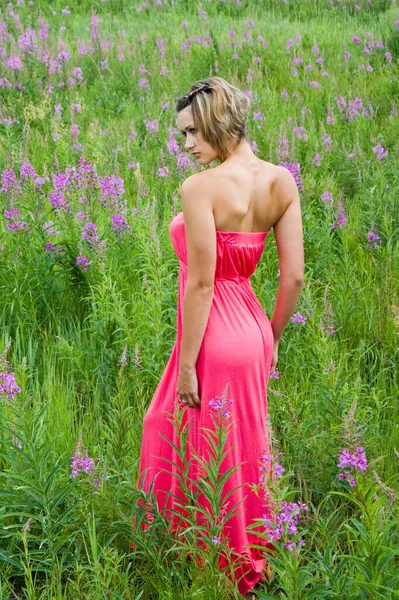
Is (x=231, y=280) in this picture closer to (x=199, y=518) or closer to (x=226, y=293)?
(x=226, y=293)

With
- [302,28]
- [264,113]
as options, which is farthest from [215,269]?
[302,28]

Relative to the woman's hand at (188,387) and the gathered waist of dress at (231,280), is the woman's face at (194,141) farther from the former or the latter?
the woman's hand at (188,387)

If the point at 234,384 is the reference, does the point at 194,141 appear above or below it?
above

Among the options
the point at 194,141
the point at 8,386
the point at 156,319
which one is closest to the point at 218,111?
the point at 194,141

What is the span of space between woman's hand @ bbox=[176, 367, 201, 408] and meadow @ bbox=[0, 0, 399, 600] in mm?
184

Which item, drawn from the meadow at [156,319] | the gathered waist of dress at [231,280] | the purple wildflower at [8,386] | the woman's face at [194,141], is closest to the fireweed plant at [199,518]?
the meadow at [156,319]

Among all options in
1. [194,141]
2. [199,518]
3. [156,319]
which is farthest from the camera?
[156,319]

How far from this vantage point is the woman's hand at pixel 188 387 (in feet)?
9.08

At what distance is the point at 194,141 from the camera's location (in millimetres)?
2711

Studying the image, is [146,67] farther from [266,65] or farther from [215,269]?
[215,269]

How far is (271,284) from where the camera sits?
14.3 feet

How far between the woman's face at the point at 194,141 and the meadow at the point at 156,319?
0.74 meters

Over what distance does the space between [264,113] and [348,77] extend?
161 centimetres

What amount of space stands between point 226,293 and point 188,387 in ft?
1.19
